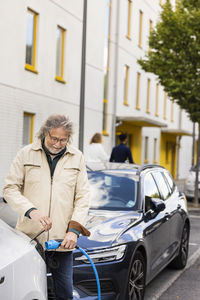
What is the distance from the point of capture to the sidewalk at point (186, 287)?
260 inches

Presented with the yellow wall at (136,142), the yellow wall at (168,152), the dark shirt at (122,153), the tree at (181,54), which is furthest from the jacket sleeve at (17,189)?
the yellow wall at (168,152)

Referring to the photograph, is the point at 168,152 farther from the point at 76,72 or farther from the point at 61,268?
the point at 61,268

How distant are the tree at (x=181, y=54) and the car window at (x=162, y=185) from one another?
430 inches

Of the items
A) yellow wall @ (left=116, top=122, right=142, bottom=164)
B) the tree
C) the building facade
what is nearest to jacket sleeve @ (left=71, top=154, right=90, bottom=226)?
the building facade

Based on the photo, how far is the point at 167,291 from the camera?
684 centimetres

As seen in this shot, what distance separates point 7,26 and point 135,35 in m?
13.6

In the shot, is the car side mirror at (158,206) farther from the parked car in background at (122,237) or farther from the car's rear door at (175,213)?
the car's rear door at (175,213)

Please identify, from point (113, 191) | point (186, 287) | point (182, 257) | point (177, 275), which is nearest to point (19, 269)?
point (113, 191)

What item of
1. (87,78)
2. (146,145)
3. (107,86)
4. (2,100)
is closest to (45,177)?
(2,100)

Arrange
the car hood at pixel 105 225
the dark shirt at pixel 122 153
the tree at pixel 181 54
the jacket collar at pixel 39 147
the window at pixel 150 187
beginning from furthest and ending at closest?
the tree at pixel 181 54 < the dark shirt at pixel 122 153 < the window at pixel 150 187 < the car hood at pixel 105 225 < the jacket collar at pixel 39 147

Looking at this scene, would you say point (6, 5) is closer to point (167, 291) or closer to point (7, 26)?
point (7, 26)

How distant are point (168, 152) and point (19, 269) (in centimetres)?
3639

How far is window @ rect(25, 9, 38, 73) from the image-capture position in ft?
57.4

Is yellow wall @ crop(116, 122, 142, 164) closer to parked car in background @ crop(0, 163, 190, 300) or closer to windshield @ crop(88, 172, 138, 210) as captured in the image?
parked car in background @ crop(0, 163, 190, 300)
